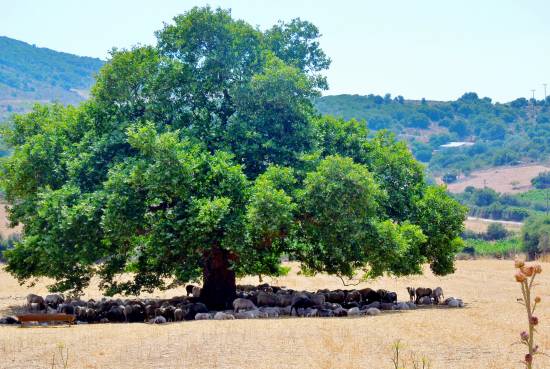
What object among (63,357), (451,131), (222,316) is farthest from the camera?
(451,131)

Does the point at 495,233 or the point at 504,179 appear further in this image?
the point at 504,179

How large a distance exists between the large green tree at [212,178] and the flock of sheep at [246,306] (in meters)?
1.01

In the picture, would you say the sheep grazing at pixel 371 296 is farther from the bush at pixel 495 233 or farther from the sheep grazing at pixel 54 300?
the bush at pixel 495 233

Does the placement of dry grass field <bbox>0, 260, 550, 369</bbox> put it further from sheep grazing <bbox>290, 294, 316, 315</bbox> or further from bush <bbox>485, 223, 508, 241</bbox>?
bush <bbox>485, 223, 508, 241</bbox>

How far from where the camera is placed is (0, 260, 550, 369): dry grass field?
55.1ft

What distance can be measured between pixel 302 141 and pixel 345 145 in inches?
110

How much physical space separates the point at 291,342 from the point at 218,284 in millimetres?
9255

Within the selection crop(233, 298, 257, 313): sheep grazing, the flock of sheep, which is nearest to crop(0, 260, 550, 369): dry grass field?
the flock of sheep

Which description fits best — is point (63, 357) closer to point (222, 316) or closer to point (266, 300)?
point (222, 316)

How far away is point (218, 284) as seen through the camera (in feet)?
92.2

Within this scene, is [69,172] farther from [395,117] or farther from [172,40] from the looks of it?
[395,117]

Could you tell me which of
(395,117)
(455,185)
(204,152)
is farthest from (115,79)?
(395,117)

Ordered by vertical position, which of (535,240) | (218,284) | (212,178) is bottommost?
(218,284)

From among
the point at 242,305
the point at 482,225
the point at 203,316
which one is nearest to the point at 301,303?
the point at 242,305
